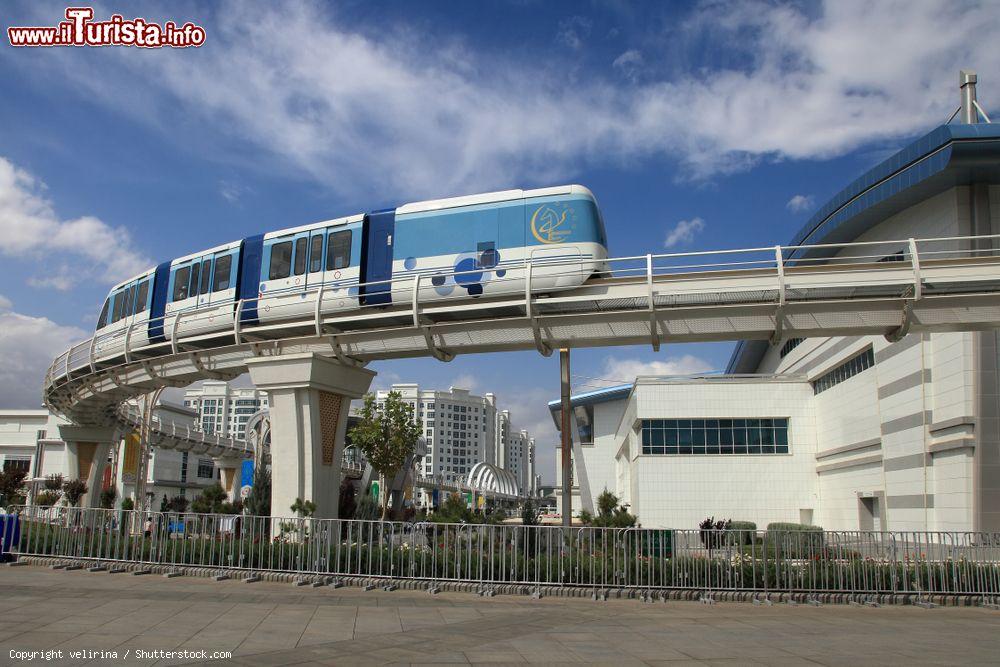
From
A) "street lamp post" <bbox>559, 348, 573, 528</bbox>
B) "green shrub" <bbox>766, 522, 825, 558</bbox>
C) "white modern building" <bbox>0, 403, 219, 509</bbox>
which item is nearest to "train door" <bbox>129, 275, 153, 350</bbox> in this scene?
"street lamp post" <bbox>559, 348, 573, 528</bbox>

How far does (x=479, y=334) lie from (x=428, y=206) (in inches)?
147

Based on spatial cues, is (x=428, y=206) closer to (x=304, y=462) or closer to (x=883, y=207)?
(x=304, y=462)

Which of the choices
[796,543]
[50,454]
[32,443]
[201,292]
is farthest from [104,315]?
[32,443]

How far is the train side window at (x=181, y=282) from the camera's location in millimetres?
24469

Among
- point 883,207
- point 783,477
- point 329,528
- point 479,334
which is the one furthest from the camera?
point 783,477

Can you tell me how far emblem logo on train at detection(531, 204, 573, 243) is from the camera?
59.4ft

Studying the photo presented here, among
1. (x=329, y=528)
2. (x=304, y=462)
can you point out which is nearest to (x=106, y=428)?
(x=304, y=462)

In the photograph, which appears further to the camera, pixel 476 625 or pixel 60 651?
pixel 476 625

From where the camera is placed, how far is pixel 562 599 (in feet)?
51.9

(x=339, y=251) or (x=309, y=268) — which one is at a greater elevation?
(x=339, y=251)

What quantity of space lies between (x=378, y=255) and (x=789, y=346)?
36.8m

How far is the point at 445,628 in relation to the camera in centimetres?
1212

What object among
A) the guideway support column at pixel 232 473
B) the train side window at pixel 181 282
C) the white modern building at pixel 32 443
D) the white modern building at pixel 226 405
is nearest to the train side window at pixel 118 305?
the train side window at pixel 181 282

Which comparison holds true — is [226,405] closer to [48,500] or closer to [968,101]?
[48,500]
